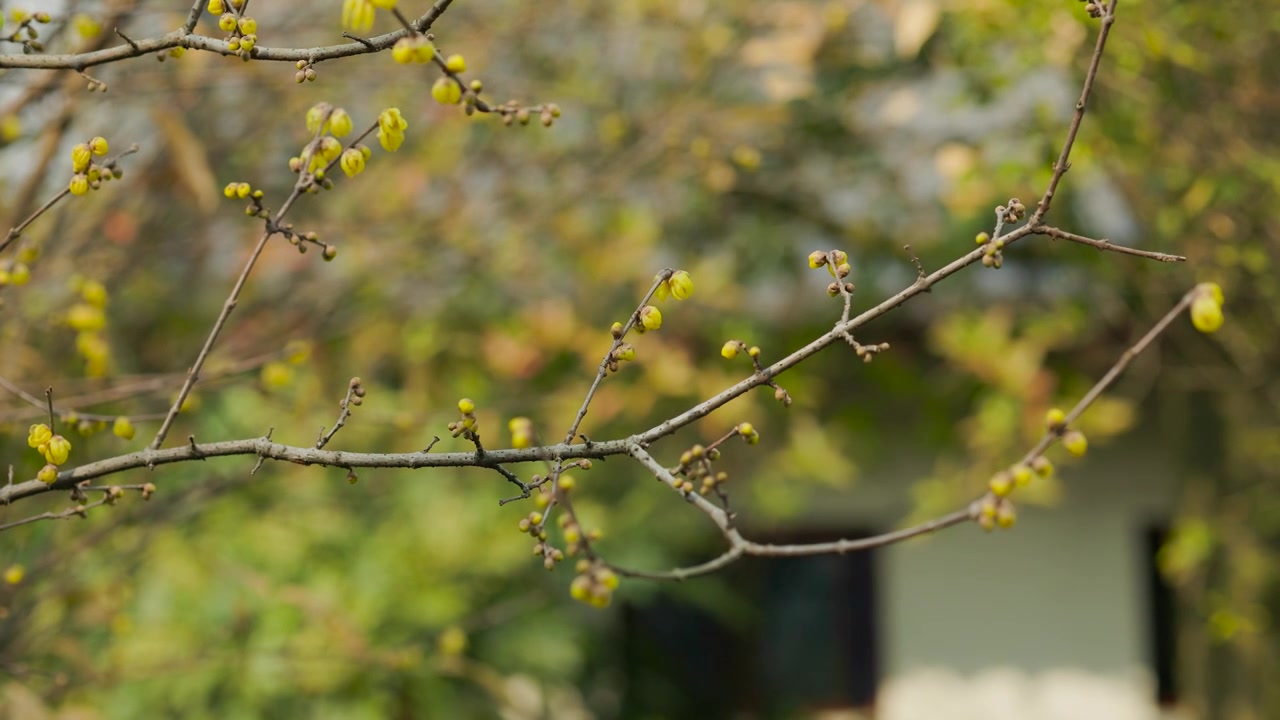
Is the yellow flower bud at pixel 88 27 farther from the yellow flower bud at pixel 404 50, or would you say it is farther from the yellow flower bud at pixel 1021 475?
the yellow flower bud at pixel 1021 475

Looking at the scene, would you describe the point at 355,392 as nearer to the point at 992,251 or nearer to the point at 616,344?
the point at 616,344

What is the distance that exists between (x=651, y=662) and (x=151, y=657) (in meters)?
2.46

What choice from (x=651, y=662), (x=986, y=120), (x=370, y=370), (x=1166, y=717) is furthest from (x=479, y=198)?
(x=1166, y=717)

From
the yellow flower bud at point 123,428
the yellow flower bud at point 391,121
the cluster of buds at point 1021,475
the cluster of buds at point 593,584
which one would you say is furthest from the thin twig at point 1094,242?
the yellow flower bud at point 123,428

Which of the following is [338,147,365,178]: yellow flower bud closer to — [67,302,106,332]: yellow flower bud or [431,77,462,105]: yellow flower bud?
[431,77,462,105]: yellow flower bud

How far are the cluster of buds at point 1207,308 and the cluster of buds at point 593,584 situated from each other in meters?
0.59

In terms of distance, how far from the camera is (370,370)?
456 centimetres

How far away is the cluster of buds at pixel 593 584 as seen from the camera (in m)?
1.09

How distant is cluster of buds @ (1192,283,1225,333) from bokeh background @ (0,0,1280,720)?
1551mm

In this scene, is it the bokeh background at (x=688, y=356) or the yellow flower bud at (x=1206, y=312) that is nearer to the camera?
the yellow flower bud at (x=1206, y=312)

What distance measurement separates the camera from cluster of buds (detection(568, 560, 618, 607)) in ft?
3.57

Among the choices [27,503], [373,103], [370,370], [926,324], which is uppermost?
[373,103]

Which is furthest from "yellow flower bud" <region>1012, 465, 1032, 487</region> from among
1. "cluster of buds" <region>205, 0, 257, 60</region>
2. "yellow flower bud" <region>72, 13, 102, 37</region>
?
"yellow flower bud" <region>72, 13, 102, 37</region>

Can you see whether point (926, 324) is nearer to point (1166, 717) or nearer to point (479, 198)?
point (479, 198)
